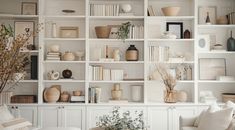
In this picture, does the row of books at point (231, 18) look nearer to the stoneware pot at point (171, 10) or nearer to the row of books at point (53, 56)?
the stoneware pot at point (171, 10)

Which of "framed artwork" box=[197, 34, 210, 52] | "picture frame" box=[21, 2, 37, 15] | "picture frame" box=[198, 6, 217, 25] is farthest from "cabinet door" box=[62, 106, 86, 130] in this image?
"picture frame" box=[198, 6, 217, 25]

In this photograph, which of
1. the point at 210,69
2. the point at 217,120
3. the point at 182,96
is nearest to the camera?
the point at 217,120

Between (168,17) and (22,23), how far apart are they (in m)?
2.48

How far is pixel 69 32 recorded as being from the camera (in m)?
5.63

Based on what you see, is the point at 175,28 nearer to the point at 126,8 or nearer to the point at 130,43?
the point at 130,43

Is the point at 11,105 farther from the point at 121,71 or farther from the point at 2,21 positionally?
the point at 121,71

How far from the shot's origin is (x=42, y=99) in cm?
543

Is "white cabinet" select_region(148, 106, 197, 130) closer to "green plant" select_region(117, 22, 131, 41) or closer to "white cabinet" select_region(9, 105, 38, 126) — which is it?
"green plant" select_region(117, 22, 131, 41)

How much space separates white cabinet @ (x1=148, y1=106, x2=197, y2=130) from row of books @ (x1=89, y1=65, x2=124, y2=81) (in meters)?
0.76

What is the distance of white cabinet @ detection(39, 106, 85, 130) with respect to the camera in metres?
5.36

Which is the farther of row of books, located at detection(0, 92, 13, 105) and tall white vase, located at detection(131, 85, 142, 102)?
tall white vase, located at detection(131, 85, 142, 102)

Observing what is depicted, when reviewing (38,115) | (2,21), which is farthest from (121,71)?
(2,21)

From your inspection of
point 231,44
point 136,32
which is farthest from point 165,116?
point 231,44

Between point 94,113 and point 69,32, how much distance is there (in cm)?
145
